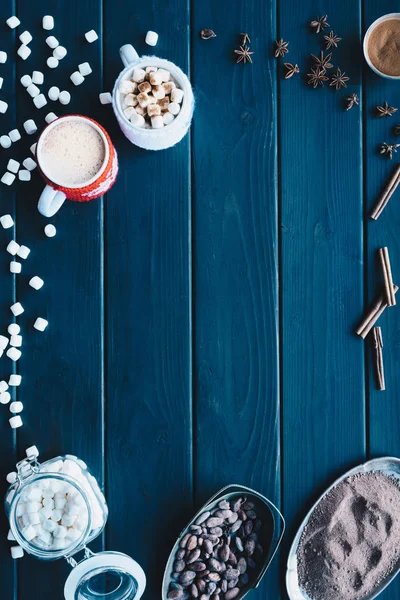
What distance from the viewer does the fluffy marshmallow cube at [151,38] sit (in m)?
1.14

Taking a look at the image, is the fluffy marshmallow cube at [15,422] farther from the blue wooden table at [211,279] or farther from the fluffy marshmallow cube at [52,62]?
the fluffy marshmallow cube at [52,62]

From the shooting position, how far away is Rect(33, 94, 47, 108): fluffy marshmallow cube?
44.9 inches

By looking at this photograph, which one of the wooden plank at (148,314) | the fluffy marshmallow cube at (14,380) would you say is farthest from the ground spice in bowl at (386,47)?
the fluffy marshmallow cube at (14,380)

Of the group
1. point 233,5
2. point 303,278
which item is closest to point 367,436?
point 303,278

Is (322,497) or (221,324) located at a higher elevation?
(221,324)

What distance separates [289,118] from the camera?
116 centimetres

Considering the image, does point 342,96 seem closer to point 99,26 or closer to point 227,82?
point 227,82

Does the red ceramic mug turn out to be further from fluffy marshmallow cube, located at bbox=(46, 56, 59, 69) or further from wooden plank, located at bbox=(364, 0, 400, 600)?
wooden plank, located at bbox=(364, 0, 400, 600)

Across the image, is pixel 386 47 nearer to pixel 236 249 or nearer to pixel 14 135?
pixel 236 249

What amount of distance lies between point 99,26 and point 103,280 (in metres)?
0.43

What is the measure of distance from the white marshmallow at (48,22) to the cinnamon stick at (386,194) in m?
0.63

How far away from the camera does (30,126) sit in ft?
3.74

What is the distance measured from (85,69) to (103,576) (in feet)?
2.77

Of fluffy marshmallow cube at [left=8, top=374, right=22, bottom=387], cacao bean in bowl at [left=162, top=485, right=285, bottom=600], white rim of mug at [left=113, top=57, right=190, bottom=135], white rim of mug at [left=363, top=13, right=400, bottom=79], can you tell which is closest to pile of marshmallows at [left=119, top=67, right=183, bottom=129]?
white rim of mug at [left=113, top=57, right=190, bottom=135]
